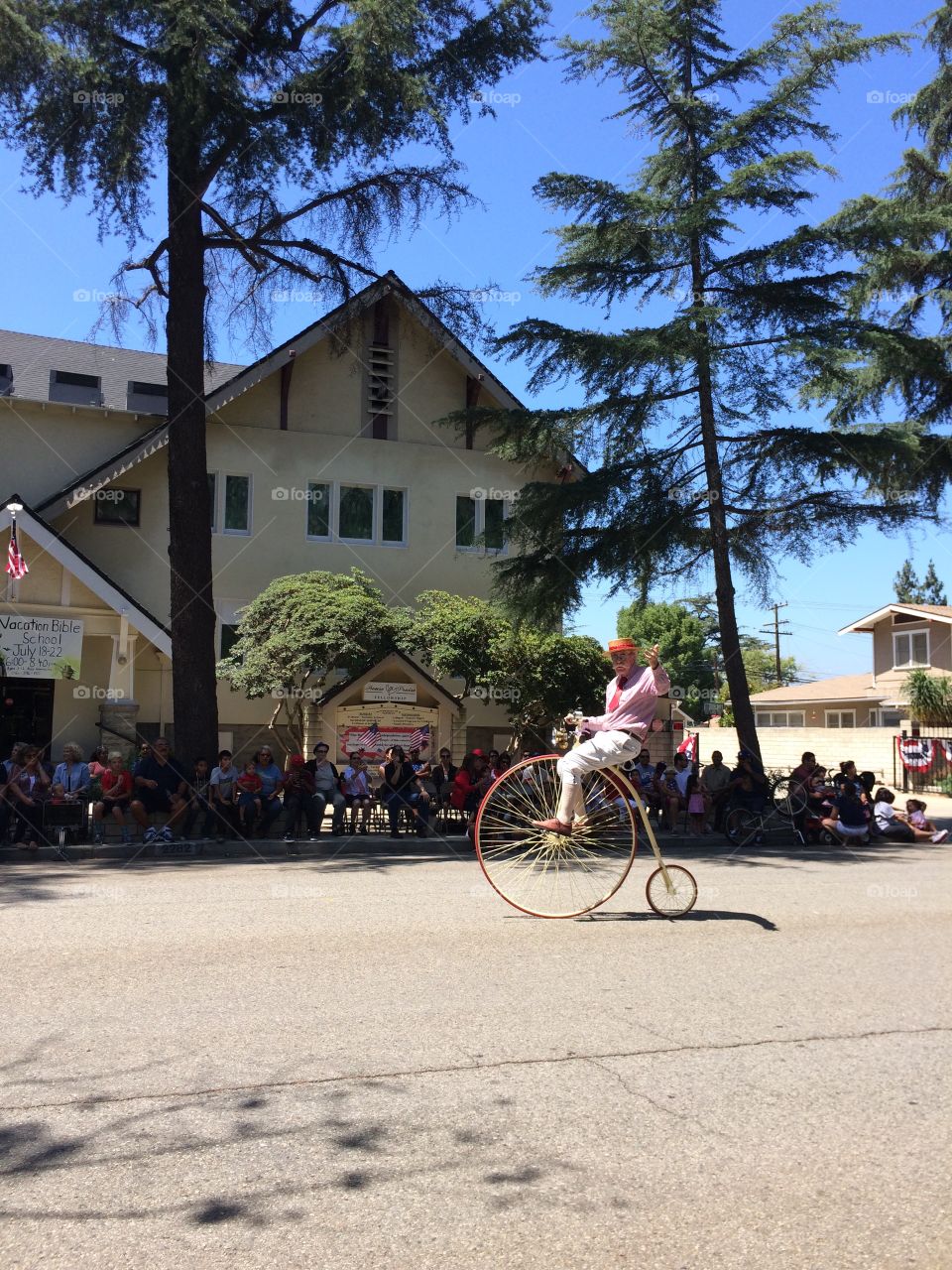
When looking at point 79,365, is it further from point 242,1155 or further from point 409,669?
point 242,1155

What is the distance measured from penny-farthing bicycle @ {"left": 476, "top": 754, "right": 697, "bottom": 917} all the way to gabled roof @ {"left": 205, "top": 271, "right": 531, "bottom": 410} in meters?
13.2

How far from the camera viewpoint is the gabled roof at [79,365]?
2606cm

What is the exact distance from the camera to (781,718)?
59594 mm

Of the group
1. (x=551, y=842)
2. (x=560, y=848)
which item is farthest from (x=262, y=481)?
(x=551, y=842)

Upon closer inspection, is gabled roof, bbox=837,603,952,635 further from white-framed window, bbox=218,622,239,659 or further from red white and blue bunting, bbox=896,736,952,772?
white-framed window, bbox=218,622,239,659

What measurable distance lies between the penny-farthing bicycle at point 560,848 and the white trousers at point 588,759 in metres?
0.25

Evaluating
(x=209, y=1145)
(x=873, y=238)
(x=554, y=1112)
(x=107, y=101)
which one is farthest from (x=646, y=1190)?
(x=873, y=238)

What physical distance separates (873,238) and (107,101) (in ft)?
45.4

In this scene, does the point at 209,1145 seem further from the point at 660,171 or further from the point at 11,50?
the point at 660,171

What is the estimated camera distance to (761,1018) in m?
6.13

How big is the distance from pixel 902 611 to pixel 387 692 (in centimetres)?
3095

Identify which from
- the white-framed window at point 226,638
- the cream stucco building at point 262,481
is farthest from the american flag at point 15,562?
the white-framed window at point 226,638
